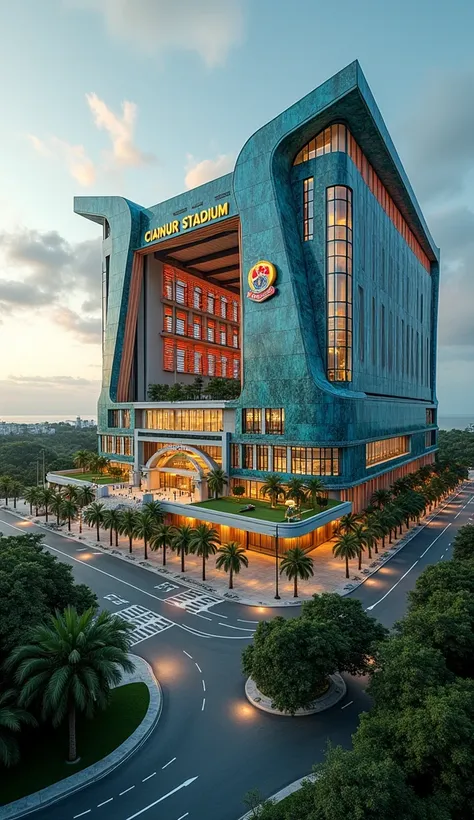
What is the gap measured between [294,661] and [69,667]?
12.5 meters

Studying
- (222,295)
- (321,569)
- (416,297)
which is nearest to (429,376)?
(416,297)

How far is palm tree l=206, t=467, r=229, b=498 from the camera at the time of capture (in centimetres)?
6544

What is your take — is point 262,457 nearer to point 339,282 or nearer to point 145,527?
point 145,527

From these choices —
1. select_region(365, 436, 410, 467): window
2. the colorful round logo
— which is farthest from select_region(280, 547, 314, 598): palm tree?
the colorful round logo

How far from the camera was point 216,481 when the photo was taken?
65.8m

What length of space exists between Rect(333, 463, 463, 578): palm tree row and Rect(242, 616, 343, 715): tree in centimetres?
2176

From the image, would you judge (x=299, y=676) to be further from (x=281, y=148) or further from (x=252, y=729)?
(x=281, y=148)

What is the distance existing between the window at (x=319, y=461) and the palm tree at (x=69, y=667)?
4175cm

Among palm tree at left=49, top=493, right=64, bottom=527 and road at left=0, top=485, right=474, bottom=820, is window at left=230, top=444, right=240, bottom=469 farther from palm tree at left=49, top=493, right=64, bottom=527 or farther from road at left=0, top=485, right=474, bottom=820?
palm tree at left=49, top=493, right=64, bottom=527

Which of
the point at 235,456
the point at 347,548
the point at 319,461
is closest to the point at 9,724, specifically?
the point at 347,548

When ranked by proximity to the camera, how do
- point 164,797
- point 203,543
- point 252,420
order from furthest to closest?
1. point 252,420
2. point 203,543
3. point 164,797

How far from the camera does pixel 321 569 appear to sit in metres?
50.3

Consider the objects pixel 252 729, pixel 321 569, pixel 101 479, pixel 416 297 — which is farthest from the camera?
pixel 416 297

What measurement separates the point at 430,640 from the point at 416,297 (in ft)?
339
